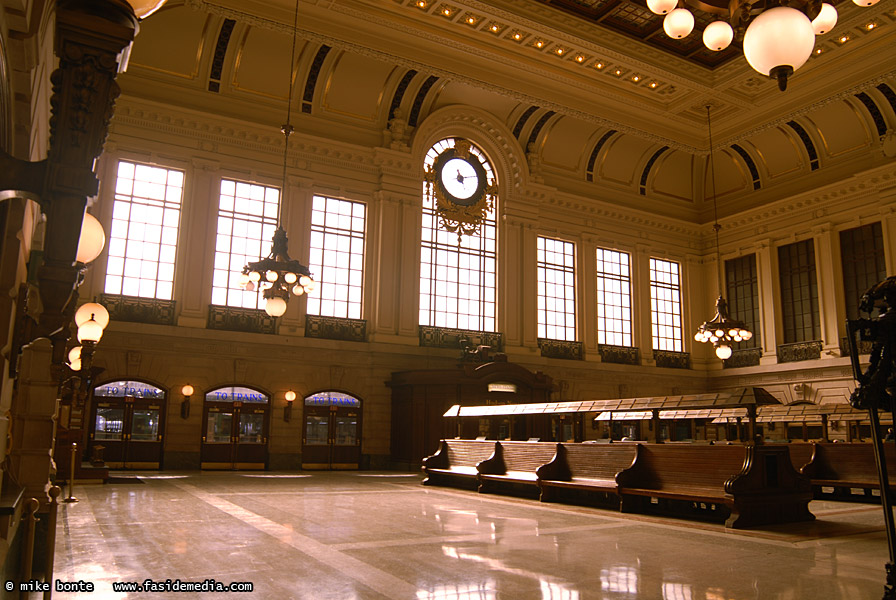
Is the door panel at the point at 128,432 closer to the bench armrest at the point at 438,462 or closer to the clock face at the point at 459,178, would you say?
the bench armrest at the point at 438,462

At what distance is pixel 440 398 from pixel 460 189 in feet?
20.6

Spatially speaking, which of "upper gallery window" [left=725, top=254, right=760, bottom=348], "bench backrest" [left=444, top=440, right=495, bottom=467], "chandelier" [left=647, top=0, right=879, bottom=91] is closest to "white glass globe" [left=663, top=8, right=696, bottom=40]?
"chandelier" [left=647, top=0, right=879, bottom=91]

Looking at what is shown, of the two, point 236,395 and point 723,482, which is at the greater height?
point 236,395

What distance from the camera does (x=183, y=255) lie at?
1507 centimetres

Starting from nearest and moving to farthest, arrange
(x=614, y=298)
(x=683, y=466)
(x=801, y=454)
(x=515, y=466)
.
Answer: (x=683, y=466) → (x=801, y=454) → (x=515, y=466) → (x=614, y=298)

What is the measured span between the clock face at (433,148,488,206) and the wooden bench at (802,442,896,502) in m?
11.5

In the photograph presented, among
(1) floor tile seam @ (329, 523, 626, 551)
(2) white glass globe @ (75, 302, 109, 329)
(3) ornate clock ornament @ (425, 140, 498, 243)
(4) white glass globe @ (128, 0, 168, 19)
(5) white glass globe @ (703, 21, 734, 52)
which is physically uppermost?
(3) ornate clock ornament @ (425, 140, 498, 243)

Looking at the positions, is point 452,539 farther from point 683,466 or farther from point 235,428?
point 235,428

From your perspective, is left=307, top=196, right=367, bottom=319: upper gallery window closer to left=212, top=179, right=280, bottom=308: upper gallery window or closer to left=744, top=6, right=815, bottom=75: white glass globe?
left=212, top=179, right=280, bottom=308: upper gallery window

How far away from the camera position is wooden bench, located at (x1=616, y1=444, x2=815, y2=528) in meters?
6.45

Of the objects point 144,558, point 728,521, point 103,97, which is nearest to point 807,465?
point 728,521

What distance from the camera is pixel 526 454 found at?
9.74 m

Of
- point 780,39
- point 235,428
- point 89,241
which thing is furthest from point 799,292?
point 89,241

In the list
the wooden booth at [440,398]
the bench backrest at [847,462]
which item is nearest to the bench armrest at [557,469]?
the bench backrest at [847,462]
